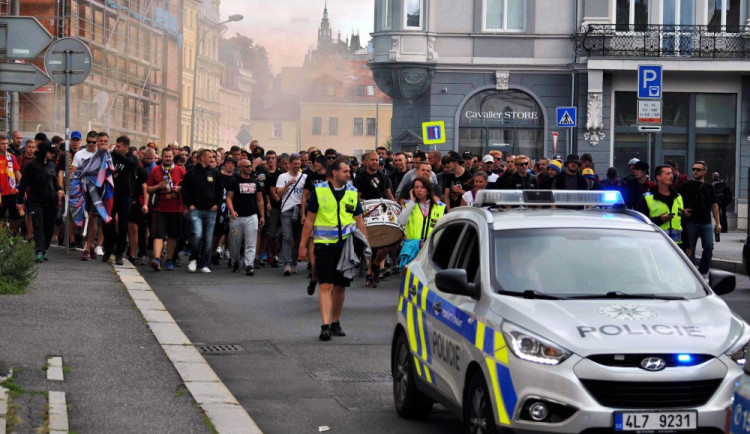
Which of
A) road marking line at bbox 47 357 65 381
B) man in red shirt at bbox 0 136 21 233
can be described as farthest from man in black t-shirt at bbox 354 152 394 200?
road marking line at bbox 47 357 65 381

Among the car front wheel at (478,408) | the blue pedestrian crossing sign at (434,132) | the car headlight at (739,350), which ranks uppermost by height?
the blue pedestrian crossing sign at (434,132)

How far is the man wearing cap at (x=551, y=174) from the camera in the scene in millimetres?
20672

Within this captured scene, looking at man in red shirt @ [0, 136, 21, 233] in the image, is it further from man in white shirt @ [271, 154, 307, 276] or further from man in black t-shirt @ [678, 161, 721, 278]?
man in black t-shirt @ [678, 161, 721, 278]

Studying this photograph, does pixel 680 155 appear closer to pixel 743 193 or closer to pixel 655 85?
pixel 743 193

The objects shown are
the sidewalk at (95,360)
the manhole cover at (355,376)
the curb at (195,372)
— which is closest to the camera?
the sidewalk at (95,360)

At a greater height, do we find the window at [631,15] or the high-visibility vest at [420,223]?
the window at [631,15]

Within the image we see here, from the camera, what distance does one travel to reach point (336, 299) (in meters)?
13.0

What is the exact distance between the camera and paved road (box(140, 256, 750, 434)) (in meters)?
8.94

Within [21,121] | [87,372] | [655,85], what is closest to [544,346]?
[87,372]

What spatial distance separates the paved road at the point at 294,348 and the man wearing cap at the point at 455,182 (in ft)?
5.34

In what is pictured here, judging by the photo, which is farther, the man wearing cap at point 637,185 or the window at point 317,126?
the window at point 317,126

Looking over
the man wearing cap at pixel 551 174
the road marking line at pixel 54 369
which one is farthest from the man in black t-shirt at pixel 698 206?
the road marking line at pixel 54 369

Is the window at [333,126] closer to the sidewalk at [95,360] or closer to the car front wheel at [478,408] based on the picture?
the sidewalk at [95,360]

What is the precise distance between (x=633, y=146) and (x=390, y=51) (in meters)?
7.88
